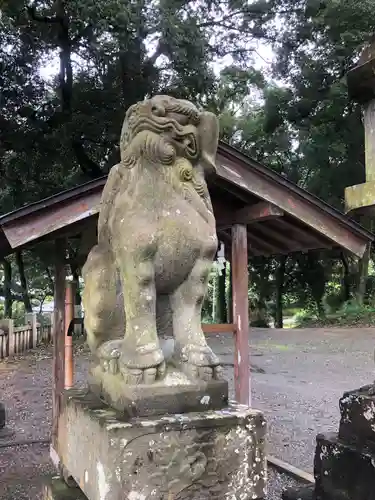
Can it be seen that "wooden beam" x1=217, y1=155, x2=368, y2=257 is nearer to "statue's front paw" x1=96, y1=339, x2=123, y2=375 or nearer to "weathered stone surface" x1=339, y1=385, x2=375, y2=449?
"weathered stone surface" x1=339, y1=385, x2=375, y2=449

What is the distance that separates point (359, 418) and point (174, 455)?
1.15m

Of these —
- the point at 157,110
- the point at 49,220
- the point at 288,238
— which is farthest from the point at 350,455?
the point at 288,238

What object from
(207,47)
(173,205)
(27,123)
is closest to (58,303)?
(173,205)

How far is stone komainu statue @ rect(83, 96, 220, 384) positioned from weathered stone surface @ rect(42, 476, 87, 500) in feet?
2.09

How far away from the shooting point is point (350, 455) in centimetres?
255

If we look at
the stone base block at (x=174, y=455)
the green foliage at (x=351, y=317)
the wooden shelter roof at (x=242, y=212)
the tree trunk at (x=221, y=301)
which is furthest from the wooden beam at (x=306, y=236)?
the tree trunk at (x=221, y=301)

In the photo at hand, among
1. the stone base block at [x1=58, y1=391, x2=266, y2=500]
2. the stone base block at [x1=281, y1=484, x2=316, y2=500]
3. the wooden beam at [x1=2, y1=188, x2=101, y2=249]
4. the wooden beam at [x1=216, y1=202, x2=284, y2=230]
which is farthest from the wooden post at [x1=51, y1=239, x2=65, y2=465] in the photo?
the stone base block at [x1=58, y1=391, x2=266, y2=500]

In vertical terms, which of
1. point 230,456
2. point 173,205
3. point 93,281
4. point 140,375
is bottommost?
point 230,456

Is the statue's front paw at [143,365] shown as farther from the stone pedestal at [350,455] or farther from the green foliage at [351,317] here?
the green foliage at [351,317]

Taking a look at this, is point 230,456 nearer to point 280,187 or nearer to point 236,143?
point 280,187

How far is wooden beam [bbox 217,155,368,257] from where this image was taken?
4.27 meters

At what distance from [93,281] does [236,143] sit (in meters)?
15.7

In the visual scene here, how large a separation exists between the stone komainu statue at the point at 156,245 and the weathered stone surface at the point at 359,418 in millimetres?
947

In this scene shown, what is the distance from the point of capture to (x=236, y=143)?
17516 millimetres
